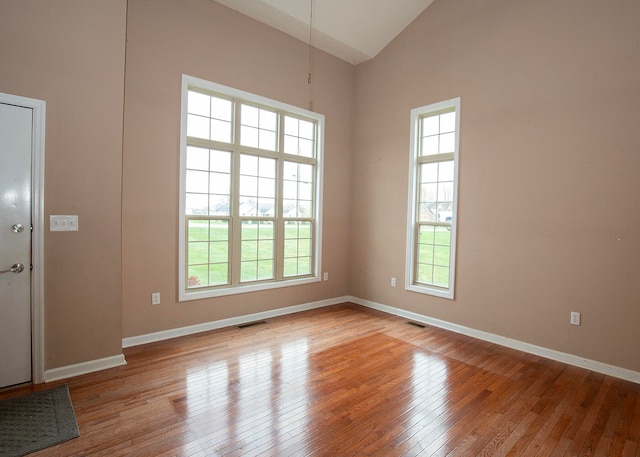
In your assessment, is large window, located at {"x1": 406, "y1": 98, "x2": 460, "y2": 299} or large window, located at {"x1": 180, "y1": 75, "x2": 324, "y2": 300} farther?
large window, located at {"x1": 406, "y1": 98, "x2": 460, "y2": 299}

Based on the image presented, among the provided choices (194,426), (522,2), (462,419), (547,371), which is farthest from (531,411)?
(522,2)

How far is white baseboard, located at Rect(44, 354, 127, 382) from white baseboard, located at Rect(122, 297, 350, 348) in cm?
41

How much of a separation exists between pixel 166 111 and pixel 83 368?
2.51 meters

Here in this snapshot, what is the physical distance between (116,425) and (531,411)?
110 inches

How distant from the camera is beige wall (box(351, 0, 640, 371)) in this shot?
2.98 m

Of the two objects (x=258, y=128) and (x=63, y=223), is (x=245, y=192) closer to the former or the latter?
(x=258, y=128)

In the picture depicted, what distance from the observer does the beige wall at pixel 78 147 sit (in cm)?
256

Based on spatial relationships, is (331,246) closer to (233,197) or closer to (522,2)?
(233,197)

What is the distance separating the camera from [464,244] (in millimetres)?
4027

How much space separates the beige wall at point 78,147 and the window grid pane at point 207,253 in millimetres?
932

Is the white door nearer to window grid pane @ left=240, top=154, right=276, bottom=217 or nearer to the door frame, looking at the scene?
the door frame

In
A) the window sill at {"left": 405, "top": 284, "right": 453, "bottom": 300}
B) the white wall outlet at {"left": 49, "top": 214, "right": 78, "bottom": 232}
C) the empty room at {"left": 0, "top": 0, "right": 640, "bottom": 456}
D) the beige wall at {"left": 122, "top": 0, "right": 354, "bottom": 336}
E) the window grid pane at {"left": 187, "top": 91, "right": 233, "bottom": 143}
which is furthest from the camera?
the window sill at {"left": 405, "top": 284, "right": 453, "bottom": 300}

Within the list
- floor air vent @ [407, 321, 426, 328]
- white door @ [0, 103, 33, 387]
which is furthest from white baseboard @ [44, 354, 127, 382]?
floor air vent @ [407, 321, 426, 328]

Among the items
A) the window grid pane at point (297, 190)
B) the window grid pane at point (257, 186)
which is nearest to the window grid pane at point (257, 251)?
the window grid pane at point (257, 186)
